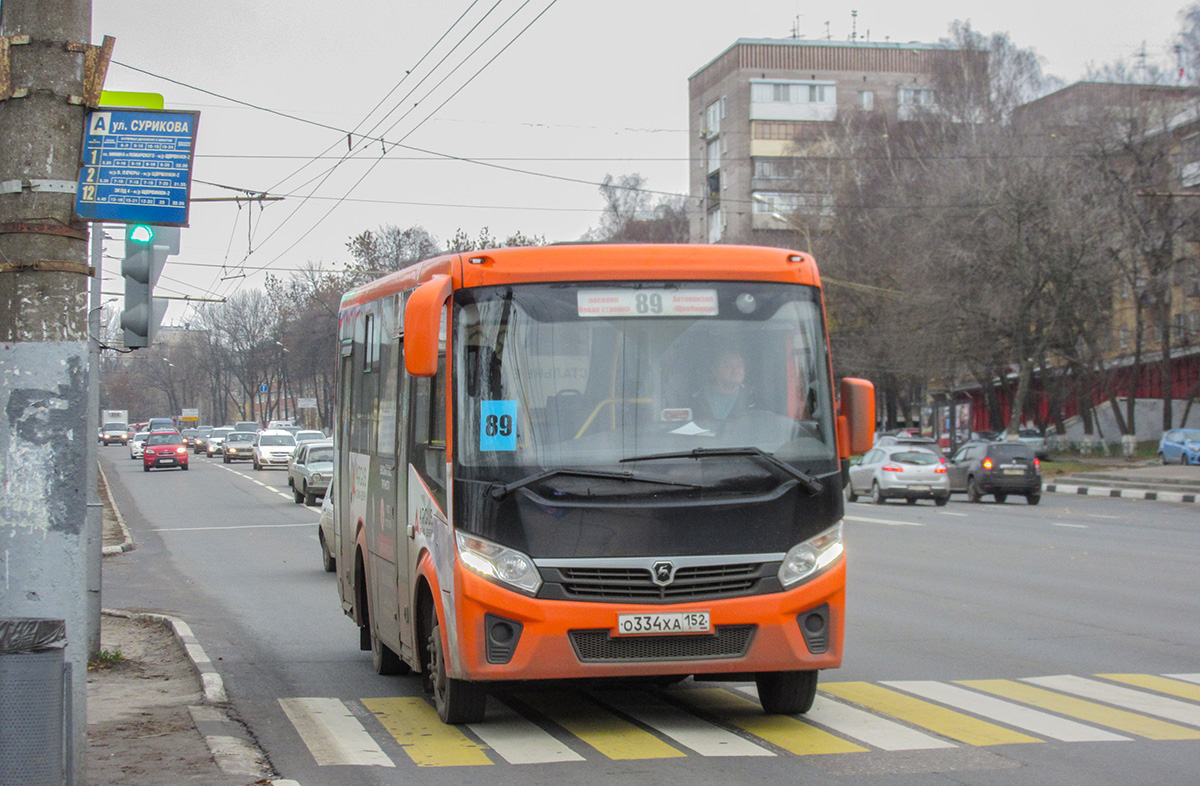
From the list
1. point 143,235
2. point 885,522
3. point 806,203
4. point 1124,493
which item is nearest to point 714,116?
point 806,203

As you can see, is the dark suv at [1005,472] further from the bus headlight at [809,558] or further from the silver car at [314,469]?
the bus headlight at [809,558]

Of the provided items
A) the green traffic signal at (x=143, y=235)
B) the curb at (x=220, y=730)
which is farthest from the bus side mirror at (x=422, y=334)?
the green traffic signal at (x=143, y=235)

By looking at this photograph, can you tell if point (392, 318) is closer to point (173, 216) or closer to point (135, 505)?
point (173, 216)

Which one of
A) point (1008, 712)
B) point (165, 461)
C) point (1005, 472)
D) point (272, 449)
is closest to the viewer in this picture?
point (1008, 712)

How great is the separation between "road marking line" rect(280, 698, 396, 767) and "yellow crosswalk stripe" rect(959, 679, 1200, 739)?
3682mm

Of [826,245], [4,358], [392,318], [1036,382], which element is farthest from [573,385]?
[1036,382]

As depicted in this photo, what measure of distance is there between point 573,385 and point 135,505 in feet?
99.6

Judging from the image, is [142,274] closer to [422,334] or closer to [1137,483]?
[422,334]

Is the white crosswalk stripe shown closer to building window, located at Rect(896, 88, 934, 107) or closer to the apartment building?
building window, located at Rect(896, 88, 934, 107)

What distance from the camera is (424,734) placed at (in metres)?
7.58

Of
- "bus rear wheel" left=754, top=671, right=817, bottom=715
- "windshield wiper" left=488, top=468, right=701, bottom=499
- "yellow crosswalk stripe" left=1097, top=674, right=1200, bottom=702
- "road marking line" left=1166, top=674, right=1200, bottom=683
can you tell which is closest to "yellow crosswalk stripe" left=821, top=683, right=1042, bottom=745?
"bus rear wheel" left=754, top=671, right=817, bottom=715

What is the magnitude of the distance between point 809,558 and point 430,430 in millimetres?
2115

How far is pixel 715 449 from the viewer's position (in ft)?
24.2

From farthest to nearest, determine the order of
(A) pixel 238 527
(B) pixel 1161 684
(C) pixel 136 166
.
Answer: (A) pixel 238 527 → (B) pixel 1161 684 → (C) pixel 136 166
